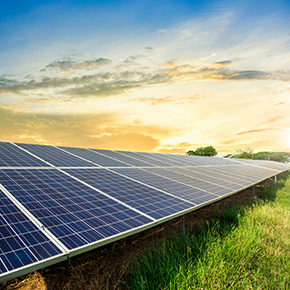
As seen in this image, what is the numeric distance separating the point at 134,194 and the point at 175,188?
2.44 meters

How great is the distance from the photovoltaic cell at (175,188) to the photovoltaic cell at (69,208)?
9.50 feet

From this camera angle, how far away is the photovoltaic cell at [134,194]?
23.5 feet

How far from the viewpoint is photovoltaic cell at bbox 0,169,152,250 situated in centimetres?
514

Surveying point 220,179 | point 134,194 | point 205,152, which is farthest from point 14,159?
point 205,152

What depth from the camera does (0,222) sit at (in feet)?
16.2

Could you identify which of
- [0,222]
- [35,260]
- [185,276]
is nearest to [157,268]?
[185,276]

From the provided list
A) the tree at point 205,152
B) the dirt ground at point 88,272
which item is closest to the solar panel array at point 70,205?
the dirt ground at point 88,272

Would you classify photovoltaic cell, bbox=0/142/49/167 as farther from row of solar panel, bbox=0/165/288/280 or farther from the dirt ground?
the dirt ground

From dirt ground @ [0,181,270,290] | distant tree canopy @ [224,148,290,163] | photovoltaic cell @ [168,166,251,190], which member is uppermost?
photovoltaic cell @ [168,166,251,190]

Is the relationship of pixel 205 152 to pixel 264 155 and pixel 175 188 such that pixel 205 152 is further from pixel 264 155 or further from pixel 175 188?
pixel 175 188

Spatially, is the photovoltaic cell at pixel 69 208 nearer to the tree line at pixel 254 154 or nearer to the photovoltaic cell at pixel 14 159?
the photovoltaic cell at pixel 14 159

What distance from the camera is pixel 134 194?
817 cm

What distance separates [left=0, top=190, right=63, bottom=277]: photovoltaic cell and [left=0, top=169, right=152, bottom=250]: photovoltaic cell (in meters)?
0.27

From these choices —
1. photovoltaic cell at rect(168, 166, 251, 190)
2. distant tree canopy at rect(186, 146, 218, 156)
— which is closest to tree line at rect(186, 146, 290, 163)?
distant tree canopy at rect(186, 146, 218, 156)
